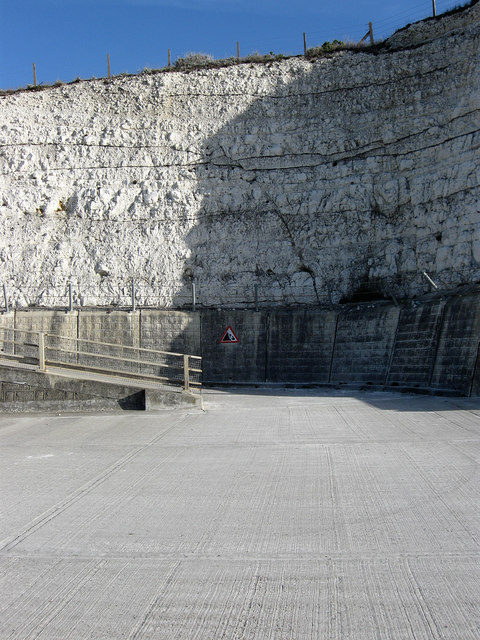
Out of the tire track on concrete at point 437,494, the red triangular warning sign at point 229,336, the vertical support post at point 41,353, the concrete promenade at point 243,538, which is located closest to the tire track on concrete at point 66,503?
the concrete promenade at point 243,538

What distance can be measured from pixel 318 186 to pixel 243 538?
70.9 feet

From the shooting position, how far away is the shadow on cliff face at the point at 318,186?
22906 mm

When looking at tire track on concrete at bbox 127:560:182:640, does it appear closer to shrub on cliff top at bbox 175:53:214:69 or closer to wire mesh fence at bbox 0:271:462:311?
wire mesh fence at bbox 0:271:462:311

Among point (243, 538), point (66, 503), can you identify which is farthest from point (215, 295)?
point (243, 538)

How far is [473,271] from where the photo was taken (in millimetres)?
19031

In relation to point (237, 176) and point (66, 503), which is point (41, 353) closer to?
point (66, 503)

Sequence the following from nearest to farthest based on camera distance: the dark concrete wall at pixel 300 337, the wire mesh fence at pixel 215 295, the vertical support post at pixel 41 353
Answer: the vertical support post at pixel 41 353
the dark concrete wall at pixel 300 337
the wire mesh fence at pixel 215 295

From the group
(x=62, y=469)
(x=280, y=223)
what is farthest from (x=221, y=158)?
(x=62, y=469)

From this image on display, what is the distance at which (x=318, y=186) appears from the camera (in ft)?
80.0

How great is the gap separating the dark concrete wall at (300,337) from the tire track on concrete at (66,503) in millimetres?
10831

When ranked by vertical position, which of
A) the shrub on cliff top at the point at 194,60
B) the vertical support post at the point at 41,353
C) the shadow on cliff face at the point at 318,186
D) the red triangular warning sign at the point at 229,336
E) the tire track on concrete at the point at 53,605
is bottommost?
the red triangular warning sign at the point at 229,336

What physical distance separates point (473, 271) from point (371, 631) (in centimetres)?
1789

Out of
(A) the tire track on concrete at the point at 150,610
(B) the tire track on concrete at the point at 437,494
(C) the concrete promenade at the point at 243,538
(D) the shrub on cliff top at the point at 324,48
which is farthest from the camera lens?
(D) the shrub on cliff top at the point at 324,48

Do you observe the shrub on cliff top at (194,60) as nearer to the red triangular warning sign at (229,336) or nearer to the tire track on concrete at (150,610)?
the red triangular warning sign at (229,336)
